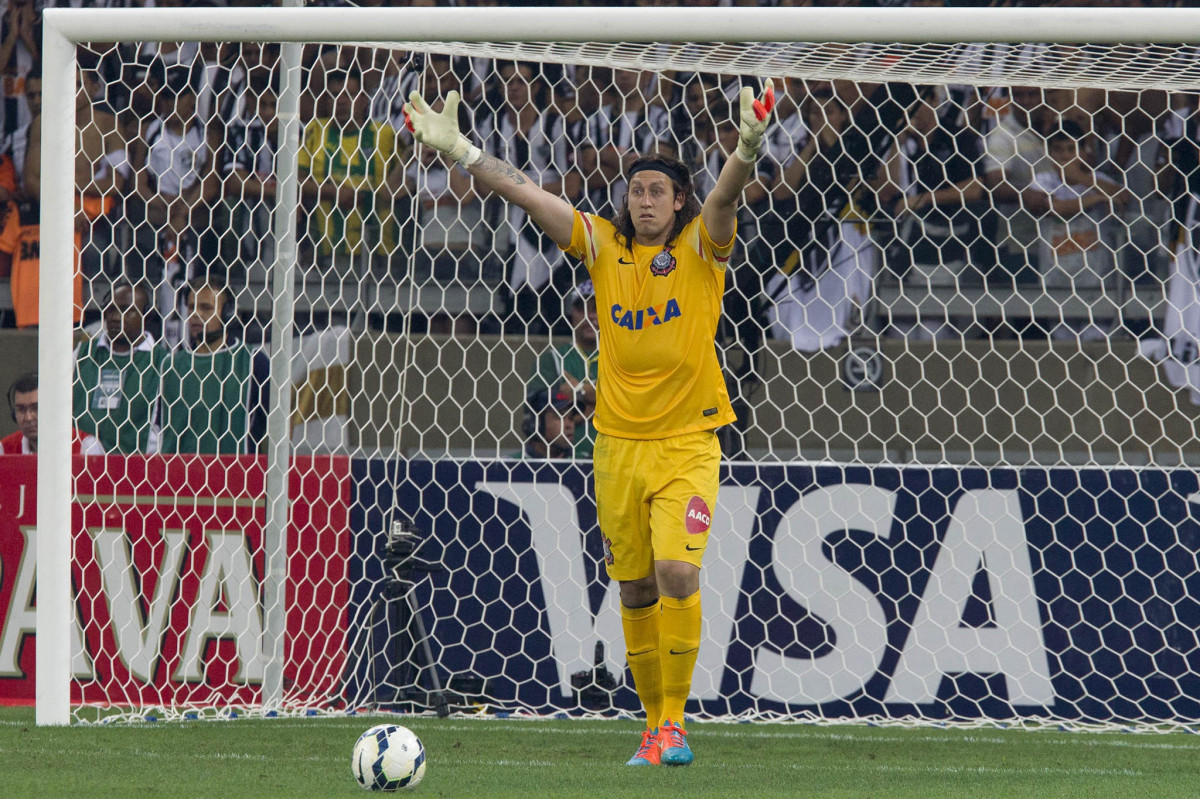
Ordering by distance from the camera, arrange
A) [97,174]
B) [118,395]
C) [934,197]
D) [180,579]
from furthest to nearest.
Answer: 1. [97,174]
2. [934,197]
3. [118,395]
4. [180,579]

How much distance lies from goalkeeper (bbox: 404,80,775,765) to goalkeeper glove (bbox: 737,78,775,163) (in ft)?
0.51

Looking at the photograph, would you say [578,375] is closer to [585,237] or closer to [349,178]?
[349,178]

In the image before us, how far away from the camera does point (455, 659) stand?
5531 millimetres

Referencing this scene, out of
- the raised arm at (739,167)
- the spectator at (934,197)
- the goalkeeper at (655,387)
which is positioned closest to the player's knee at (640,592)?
the goalkeeper at (655,387)

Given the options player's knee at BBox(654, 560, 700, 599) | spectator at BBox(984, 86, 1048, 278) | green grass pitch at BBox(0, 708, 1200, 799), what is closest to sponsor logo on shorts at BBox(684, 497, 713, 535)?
player's knee at BBox(654, 560, 700, 599)

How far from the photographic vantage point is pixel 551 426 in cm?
613

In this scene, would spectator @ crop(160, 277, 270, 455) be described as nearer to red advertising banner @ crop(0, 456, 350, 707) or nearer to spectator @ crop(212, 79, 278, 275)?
red advertising banner @ crop(0, 456, 350, 707)

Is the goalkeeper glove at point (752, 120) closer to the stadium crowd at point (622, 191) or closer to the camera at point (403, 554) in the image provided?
the camera at point (403, 554)

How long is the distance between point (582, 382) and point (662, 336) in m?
2.12

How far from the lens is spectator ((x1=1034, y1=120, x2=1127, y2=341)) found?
6938 mm

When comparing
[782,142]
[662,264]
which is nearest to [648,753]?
[662,264]

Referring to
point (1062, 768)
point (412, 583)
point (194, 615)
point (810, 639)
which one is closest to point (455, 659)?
point (412, 583)

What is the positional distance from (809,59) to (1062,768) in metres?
2.89

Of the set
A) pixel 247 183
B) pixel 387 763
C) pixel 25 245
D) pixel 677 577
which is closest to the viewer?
pixel 387 763
